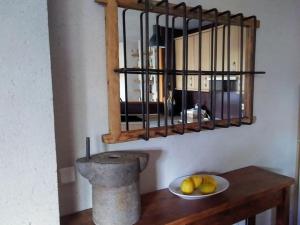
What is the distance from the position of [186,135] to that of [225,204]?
17.4 inches

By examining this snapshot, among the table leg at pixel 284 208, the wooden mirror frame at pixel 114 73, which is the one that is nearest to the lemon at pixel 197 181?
the wooden mirror frame at pixel 114 73

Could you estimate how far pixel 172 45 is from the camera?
145cm

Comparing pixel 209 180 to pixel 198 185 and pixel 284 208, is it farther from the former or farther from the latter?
pixel 284 208

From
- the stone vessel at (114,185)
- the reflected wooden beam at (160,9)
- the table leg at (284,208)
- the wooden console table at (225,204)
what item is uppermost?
the reflected wooden beam at (160,9)

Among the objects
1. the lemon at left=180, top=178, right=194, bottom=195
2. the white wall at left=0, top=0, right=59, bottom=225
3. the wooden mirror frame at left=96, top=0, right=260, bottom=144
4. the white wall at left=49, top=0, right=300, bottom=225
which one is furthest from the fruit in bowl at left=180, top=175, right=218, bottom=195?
the white wall at left=0, top=0, right=59, bottom=225

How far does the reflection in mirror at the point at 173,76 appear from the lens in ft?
4.37

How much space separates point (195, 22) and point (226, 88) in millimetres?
464

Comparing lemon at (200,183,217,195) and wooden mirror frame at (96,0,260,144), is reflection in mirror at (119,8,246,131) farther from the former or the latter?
lemon at (200,183,217,195)

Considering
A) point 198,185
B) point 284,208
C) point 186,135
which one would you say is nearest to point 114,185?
point 198,185

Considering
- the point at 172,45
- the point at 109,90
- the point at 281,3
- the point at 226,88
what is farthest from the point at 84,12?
the point at 281,3

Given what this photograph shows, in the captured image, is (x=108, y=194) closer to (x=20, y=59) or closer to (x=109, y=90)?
(x=109, y=90)

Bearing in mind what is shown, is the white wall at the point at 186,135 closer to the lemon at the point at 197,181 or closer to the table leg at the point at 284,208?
the lemon at the point at 197,181

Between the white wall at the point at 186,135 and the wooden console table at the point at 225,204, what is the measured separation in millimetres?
104

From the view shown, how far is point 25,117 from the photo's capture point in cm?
91
